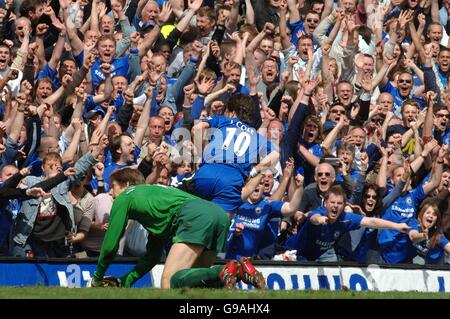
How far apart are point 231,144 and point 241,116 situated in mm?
345

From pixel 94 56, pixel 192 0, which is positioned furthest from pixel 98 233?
pixel 192 0

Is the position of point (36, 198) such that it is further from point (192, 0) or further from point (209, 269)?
point (192, 0)

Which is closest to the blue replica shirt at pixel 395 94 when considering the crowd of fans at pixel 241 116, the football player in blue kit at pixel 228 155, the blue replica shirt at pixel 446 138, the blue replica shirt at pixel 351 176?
the crowd of fans at pixel 241 116

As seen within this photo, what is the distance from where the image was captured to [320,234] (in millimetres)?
18109

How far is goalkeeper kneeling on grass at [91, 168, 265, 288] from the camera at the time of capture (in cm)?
1360

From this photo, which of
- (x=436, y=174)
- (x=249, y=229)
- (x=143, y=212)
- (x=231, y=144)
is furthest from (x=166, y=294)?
(x=436, y=174)

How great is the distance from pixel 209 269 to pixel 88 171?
4319 mm

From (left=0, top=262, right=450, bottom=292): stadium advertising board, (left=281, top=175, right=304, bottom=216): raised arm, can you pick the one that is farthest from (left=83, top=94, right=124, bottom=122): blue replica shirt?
(left=0, top=262, right=450, bottom=292): stadium advertising board

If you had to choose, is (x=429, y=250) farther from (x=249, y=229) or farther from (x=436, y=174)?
(x=249, y=229)

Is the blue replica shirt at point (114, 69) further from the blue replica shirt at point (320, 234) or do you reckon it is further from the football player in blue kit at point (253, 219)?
the blue replica shirt at point (320, 234)

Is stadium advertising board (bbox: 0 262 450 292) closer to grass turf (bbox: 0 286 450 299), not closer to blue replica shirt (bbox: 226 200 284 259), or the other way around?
blue replica shirt (bbox: 226 200 284 259)

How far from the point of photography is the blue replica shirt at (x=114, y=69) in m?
20.8
